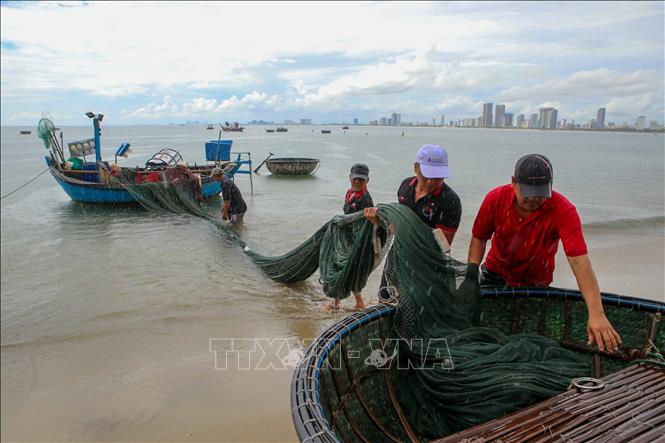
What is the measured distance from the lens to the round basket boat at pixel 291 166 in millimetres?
25547

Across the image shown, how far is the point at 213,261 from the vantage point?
8820mm

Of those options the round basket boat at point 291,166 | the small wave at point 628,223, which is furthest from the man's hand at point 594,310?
the round basket boat at point 291,166

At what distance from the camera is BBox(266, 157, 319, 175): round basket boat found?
2555 centimetres

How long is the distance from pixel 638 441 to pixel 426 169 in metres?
1.92

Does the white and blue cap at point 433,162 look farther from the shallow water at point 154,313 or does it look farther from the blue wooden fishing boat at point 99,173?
the blue wooden fishing boat at point 99,173

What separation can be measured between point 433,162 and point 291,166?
75.3 ft

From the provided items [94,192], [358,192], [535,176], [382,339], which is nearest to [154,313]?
[358,192]

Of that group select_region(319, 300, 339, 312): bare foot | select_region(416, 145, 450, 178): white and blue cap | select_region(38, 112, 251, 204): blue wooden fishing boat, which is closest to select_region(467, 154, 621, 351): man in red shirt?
select_region(416, 145, 450, 178): white and blue cap

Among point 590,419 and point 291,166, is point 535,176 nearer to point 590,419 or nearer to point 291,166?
point 590,419

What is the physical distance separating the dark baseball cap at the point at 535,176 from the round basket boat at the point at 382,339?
1.04 metres

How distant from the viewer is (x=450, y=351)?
271 centimetres

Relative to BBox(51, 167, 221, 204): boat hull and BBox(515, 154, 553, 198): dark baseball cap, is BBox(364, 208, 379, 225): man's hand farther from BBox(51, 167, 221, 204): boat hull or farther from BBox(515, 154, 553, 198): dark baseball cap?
BBox(51, 167, 221, 204): boat hull

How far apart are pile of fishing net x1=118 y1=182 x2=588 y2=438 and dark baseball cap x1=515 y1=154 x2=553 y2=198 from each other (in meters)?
0.77

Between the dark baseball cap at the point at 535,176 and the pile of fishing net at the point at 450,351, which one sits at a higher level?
the dark baseball cap at the point at 535,176
